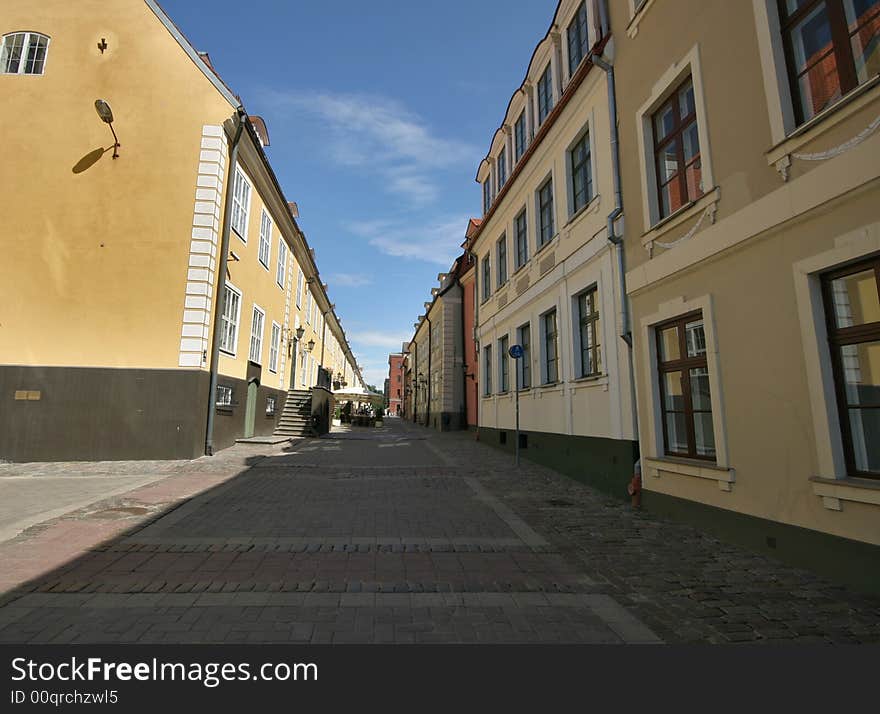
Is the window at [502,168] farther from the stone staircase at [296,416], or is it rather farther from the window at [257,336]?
the stone staircase at [296,416]

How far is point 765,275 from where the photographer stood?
4832 mm

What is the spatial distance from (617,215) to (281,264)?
14780 mm

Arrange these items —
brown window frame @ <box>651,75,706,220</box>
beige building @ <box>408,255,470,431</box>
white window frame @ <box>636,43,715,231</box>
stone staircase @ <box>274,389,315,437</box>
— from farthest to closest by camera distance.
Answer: beige building @ <box>408,255,470,431</box> < stone staircase @ <box>274,389,315,437</box> < brown window frame @ <box>651,75,706,220</box> < white window frame @ <box>636,43,715,231</box>

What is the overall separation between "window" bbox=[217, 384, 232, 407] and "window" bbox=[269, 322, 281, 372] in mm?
4457

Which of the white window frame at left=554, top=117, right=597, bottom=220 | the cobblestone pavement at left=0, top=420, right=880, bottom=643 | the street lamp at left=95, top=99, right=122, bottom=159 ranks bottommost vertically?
the cobblestone pavement at left=0, top=420, right=880, bottom=643

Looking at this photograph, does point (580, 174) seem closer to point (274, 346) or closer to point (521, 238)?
point (521, 238)

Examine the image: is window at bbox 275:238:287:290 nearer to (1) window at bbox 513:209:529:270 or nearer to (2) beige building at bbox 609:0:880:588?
(1) window at bbox 513:209:529:270

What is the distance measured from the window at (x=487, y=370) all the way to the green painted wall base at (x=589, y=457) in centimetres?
424

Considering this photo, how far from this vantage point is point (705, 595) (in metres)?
3.70

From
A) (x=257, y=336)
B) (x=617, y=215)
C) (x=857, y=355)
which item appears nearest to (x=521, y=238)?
(x=617, y=215)

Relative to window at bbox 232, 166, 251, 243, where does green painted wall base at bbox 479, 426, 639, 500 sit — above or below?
below

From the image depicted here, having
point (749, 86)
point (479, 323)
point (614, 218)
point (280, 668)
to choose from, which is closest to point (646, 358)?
point (614, 218)

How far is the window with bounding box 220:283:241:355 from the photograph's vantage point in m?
13.2

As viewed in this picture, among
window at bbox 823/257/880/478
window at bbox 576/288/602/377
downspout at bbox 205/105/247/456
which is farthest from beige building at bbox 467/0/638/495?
downspout at bbox 205/105/247/456
